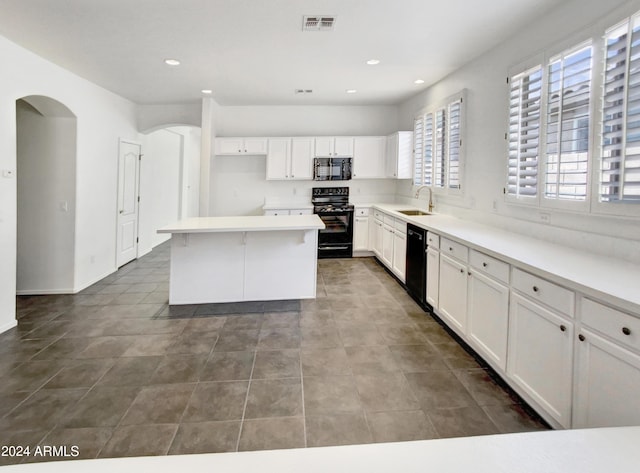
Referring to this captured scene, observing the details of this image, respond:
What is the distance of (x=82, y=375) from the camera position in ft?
8.60

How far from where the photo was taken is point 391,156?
245 inches

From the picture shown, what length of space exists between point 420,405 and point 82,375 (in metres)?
2.37

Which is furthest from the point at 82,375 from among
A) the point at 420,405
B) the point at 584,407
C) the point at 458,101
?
the point at 458,101

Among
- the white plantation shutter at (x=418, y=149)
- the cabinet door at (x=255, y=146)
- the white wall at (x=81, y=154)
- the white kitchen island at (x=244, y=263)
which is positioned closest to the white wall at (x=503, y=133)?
the white plantation shutter at (x=418, y=149)

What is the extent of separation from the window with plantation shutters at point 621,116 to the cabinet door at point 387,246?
10.1 feet

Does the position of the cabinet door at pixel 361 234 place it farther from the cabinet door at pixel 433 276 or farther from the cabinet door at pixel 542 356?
the cabinet door at pixel 542 356

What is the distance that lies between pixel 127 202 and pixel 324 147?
3.35 m

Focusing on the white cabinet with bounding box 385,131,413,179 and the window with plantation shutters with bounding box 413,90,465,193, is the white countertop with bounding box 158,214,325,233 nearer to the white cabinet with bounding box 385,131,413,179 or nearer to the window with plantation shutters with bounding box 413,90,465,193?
the window with plantation shutters with bounding box 413,90,465,193

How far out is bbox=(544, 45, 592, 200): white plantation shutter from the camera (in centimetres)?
240

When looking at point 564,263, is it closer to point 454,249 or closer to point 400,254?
point 454,249

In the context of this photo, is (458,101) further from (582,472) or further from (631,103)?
(582,472)

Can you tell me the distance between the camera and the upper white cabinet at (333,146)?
20.8ft

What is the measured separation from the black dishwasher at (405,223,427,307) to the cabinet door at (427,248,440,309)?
0.31 ft

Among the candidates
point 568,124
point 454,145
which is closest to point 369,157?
point 454,145
